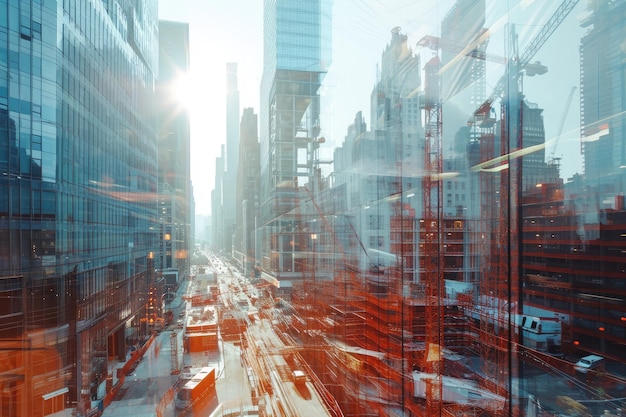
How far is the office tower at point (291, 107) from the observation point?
517 inches

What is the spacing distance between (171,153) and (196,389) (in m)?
22.5

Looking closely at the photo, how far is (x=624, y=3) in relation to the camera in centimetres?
310

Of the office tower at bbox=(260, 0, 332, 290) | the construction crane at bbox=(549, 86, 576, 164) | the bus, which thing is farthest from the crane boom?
the office tower at bbox=(260, 0, 332, 290)

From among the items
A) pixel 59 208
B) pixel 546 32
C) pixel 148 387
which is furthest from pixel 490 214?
pixel 59 208

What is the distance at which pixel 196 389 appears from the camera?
234 inches

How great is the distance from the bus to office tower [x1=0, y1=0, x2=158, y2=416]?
1.68 metres

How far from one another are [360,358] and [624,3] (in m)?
6.51

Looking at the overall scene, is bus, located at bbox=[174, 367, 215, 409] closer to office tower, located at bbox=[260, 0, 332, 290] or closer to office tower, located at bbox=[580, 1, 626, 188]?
office tower, located at bbox=[580, 1, 626, 188]

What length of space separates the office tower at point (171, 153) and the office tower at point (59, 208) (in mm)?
8115

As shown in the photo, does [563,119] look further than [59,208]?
No

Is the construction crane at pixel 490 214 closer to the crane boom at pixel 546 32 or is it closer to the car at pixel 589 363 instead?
the crane boom at pixel 546 32

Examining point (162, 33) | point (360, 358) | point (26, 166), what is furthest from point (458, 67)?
point (162, 33)

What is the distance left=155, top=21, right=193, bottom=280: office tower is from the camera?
2002cm

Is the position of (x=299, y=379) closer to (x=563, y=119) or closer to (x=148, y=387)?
(x=148, y=387)
